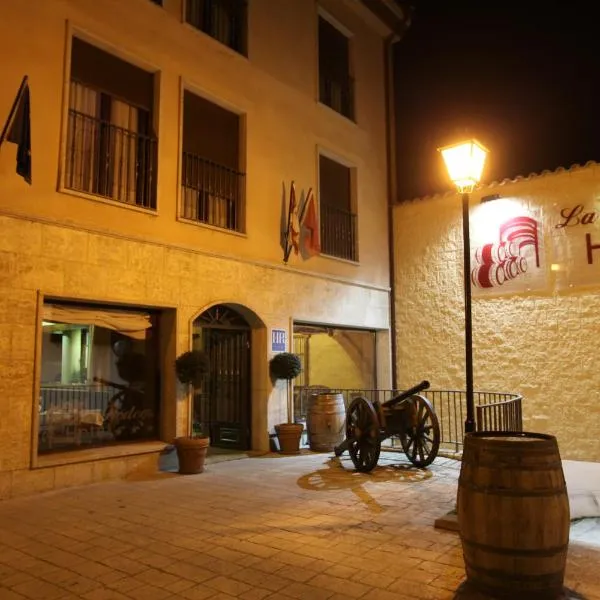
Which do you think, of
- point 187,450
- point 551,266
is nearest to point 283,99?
point 551,266

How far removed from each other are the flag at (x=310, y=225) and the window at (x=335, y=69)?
299cm

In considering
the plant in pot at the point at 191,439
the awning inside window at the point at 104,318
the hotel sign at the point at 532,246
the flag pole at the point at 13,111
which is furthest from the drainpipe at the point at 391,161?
the flag pole at the point at 13,111

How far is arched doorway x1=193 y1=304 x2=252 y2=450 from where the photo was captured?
9820mm

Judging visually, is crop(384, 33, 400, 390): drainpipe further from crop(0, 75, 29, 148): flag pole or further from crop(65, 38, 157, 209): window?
crop(0, 75, 29, 148): flag pole

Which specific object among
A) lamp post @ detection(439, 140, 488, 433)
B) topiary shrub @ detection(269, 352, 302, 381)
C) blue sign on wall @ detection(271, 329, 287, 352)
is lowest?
topiary shrub @ detection(269, 352, 302, 381)

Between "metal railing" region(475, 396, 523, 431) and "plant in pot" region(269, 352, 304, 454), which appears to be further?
"plant in pot" region(269, 352, 304, 454)

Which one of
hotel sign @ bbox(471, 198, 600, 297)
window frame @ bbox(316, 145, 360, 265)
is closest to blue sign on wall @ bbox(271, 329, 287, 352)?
window frame @ bbox(316, 145, 360, 265)

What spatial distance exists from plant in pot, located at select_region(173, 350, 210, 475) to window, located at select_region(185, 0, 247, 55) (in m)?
5.68

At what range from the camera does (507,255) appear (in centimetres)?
1138

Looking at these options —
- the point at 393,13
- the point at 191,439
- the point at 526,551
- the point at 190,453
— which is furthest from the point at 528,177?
the point at 526,551

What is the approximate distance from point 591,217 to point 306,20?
6769 millimetres

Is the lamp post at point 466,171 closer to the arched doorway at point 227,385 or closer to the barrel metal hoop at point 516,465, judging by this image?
the barrel metal hoop at point 516,465

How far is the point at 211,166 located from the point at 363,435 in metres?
5.11

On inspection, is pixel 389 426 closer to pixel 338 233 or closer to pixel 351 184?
pixel 338 233
